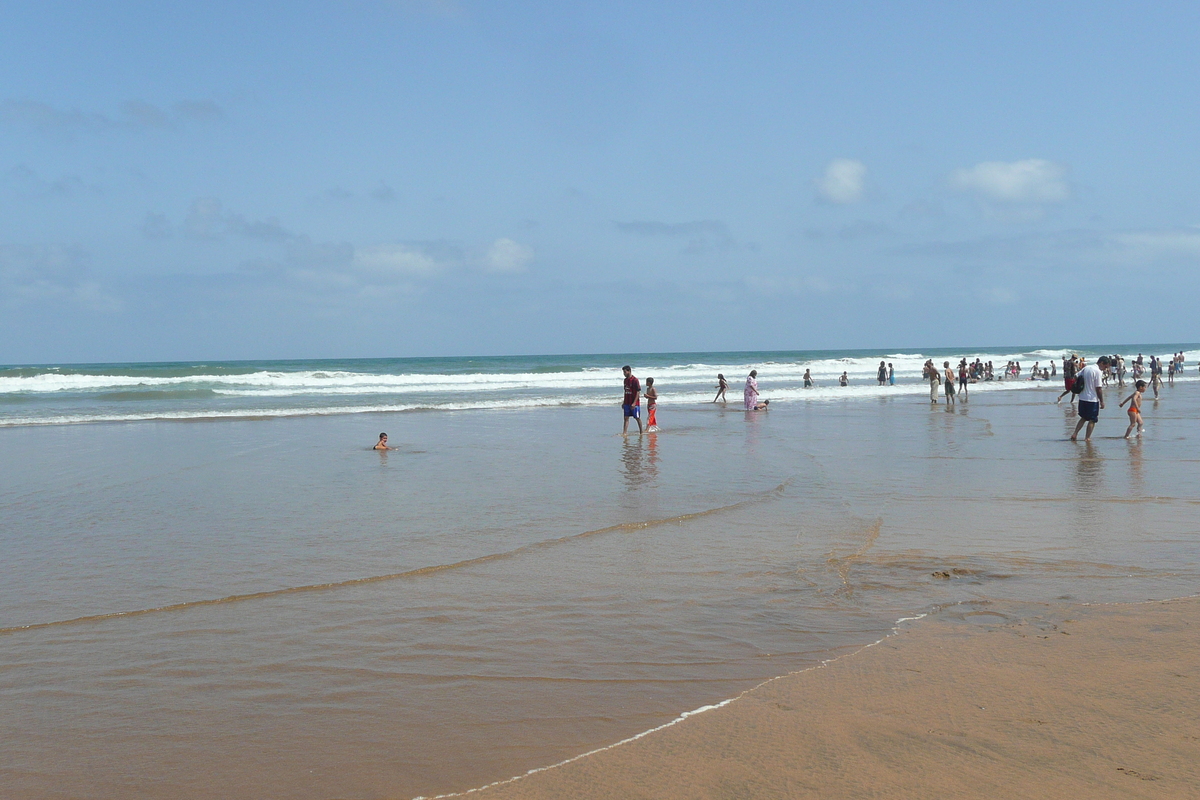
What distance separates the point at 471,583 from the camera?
276 inches

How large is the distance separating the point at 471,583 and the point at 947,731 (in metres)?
4.01

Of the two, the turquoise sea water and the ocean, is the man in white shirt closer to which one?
the ocean

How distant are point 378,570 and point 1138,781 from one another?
5.74m

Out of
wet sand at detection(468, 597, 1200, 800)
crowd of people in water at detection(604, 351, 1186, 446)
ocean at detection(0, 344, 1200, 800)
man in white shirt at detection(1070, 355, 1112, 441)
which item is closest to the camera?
wet sand at detection(468, 597, 1200, 800)

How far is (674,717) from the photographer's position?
4320 millimetres

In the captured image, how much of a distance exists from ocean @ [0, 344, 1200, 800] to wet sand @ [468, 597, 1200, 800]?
0.32 m

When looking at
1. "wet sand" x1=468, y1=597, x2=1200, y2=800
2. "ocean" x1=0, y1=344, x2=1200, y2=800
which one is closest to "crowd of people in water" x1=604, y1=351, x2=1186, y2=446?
"ocean" x1=0, y1=344, x2=1200, y2=800

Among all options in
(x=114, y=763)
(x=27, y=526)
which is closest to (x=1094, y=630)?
(x=114, y=763)

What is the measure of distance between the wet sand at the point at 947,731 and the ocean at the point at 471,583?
12.4 inches

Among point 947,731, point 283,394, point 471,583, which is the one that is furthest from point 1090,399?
point 283,394

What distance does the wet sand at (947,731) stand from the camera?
11.7ft

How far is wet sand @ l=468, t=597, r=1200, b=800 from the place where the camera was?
3.55 metres

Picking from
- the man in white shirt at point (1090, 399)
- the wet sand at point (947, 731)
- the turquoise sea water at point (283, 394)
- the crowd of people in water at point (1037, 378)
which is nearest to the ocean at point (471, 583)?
the wet sand at point (947, 731)

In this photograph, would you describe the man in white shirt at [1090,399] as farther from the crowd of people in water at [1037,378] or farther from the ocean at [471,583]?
the ocean at [471,583]
